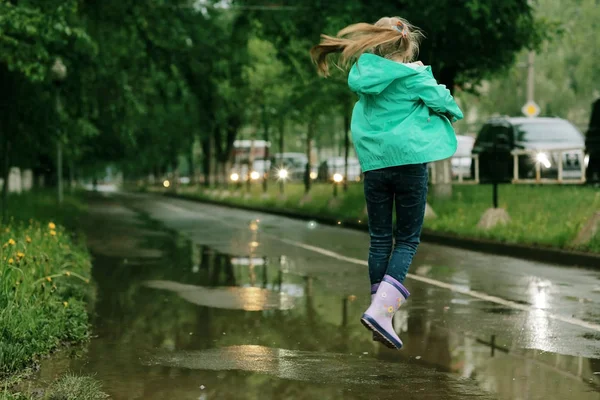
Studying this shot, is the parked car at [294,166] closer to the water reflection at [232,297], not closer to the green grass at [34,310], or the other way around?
the water reflection at [232,297]

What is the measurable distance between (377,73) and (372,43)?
0.18m

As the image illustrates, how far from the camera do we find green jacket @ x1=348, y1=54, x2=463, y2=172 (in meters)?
6.12

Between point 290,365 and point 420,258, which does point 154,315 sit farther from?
point 420,258

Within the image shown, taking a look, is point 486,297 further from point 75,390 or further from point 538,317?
point 75,390

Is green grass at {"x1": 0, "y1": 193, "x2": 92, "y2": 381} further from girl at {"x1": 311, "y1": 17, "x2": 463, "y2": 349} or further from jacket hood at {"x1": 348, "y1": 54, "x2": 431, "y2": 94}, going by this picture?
jacket hood at {"x1": 348, "y1": 54, "x2": 431, "y2": 94}

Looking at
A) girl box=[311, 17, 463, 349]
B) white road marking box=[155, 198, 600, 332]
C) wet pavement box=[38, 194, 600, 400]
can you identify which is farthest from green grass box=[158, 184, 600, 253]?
girl box=[311, 17, 463, 349]

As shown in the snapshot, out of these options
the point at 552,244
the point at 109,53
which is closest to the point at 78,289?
the point at 552,244

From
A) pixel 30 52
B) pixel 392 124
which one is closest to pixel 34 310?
pixel 392 124

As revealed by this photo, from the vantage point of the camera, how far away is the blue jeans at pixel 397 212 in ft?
20.4

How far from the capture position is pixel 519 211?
21.1m

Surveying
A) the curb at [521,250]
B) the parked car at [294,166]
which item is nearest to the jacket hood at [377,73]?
the curb at [521,250]

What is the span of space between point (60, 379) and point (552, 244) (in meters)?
10.8

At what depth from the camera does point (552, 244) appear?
15758mm

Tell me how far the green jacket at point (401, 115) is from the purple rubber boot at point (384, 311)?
0.71 meters
